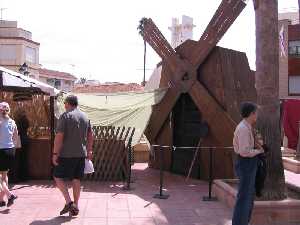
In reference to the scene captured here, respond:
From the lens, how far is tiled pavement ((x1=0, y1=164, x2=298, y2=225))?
286 inches

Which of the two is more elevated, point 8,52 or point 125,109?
point 8,52

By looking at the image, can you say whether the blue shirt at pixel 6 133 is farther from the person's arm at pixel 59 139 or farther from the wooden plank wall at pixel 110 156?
the wooden plank wall at pixel 110 156

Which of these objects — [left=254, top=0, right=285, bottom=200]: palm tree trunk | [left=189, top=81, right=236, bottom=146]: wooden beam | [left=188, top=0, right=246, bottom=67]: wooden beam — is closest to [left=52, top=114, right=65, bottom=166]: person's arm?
[left=254, top=0, right=285, bottom=200]: palm tree trunk

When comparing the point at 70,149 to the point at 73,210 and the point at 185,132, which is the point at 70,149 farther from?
the point at 185,132

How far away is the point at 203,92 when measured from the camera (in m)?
11.6

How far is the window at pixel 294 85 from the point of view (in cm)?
4188

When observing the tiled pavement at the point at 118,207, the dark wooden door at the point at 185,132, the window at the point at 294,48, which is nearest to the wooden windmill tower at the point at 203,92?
the dark wooden door at the point at 185,132

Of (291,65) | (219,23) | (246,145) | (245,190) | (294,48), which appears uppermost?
(294,48)

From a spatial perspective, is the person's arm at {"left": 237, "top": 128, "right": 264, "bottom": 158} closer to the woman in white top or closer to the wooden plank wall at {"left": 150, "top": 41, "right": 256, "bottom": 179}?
the woman in white top

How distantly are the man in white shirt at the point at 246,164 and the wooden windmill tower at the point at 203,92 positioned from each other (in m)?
4.47

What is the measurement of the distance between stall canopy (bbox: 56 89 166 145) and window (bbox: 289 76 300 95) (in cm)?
3094

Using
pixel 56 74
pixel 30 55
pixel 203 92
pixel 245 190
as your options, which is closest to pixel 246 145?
pixel 245 190

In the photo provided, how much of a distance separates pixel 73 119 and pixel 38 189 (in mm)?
3216

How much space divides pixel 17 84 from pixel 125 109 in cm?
338
